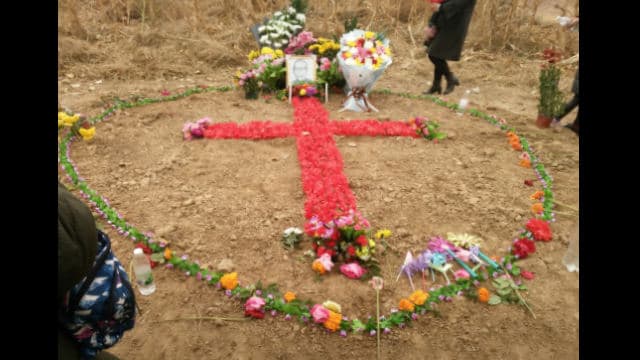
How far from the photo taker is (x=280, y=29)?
22.5 ft

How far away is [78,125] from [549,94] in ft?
18.6

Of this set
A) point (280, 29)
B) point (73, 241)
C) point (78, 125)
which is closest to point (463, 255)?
point (73, 241)

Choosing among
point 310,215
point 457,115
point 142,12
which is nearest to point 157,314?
point 310,215

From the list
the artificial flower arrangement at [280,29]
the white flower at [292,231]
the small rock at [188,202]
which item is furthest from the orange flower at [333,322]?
the artificial flower arrangement at [280,29]

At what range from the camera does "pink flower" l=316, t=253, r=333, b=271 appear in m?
3.03

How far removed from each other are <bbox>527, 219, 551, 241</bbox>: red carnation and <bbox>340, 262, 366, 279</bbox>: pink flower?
1.57 m

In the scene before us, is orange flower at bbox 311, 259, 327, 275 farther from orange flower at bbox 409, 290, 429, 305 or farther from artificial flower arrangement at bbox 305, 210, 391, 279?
orange flower at bbox 409, 290, 429, 305

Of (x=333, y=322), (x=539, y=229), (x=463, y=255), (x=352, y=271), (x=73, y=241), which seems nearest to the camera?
(x=73, y=241)

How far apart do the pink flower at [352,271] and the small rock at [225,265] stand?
0.80 m

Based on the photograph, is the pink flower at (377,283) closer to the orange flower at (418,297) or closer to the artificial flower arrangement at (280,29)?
the orange flower at (418,297)

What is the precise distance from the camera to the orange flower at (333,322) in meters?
2.63

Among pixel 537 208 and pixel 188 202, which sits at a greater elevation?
pixel 537 208

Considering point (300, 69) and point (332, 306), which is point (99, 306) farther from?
point (300, 69)

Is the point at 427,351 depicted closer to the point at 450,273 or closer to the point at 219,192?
the point at 450,273
